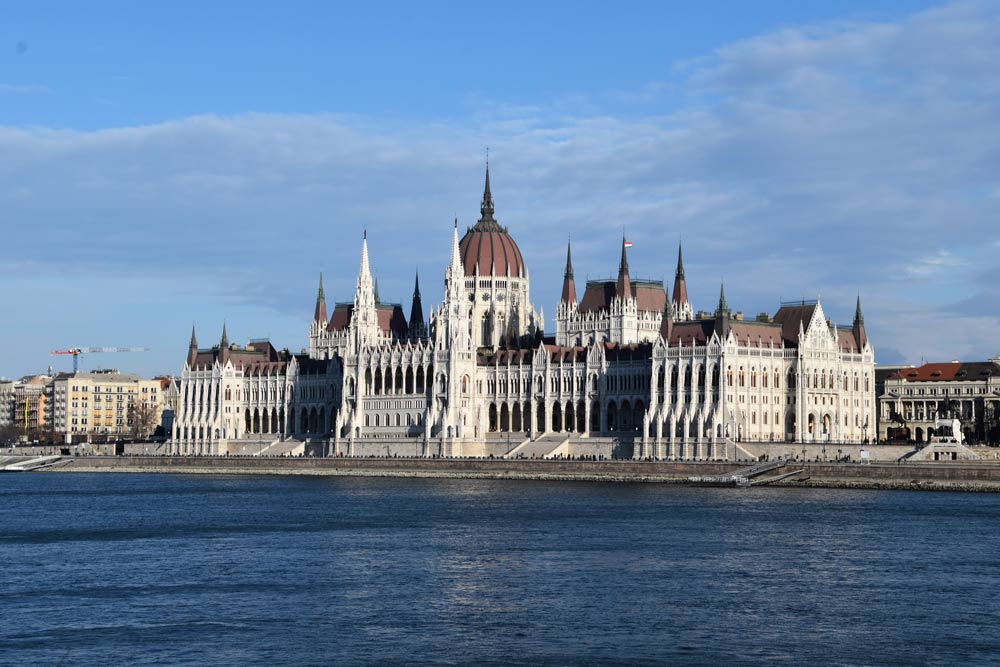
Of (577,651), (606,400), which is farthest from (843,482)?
(577,651)

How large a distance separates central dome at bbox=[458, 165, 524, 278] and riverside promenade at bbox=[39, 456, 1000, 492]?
32503 millimetres

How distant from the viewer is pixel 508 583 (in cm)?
6241

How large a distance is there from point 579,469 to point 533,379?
27973 mm

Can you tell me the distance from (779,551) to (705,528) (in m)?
11.8

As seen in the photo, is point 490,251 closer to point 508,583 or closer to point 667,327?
point 667,327

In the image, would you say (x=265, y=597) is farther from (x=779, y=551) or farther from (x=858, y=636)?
(x=779, y=551)

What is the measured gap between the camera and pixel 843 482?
122 metres

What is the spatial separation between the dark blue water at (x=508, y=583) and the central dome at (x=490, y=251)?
7748 cm

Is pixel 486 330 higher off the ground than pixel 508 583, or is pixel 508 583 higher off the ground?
pixel 486 330

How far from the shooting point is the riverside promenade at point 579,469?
385 ft

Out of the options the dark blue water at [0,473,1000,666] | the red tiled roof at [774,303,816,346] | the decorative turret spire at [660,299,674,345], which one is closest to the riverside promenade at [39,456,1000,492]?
the dark blue water at [0,473,1000,666]

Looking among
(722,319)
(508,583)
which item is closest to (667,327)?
(722,319)

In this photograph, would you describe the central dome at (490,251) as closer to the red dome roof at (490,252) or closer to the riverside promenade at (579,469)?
the red dome roof at (490,252)

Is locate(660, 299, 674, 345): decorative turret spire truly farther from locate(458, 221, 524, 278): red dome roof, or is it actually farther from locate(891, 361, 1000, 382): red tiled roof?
locate(891, 361, 1000, 382): red tiled roof
